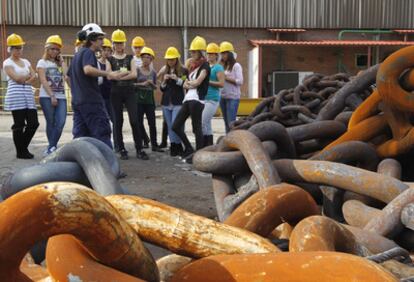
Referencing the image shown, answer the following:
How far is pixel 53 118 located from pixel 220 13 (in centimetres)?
1623

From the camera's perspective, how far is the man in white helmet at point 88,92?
5523 millimetres

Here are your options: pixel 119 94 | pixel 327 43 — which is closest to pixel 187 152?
pixel 119 94

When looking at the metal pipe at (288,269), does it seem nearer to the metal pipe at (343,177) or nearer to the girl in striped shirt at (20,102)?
the metal pipe at (343,177)

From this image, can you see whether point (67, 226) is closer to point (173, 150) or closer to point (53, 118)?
point (173, 150)

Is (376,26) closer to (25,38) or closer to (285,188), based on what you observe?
(25,38)

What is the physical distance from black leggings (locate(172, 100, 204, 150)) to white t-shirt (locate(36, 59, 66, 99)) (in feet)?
5.07

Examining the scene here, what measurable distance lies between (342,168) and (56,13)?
2089 cm

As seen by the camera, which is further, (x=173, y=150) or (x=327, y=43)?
(x=327, y=43)

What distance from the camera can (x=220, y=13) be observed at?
22.6 m

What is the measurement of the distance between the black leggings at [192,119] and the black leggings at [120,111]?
0.48 metres

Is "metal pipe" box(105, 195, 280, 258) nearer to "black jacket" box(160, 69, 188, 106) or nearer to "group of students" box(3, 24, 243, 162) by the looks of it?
"group of students" box(3, 24, 243, 162)

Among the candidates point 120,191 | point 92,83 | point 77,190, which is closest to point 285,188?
point 120,191

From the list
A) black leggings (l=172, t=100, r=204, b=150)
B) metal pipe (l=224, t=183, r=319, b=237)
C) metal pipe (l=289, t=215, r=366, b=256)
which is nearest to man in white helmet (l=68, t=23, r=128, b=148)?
black leggings (l=172, t=100, r=204, b=150)

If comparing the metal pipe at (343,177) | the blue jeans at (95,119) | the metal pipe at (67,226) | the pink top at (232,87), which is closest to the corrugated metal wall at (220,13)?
the pink top at (232,87)
